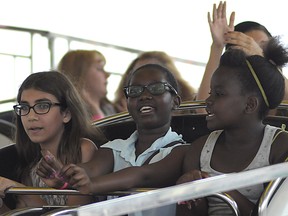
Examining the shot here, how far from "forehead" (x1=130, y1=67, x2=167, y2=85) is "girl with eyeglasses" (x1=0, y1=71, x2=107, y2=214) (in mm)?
278

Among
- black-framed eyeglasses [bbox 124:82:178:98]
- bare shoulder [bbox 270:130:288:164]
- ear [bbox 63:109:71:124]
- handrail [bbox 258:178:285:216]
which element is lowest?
handrail [bbox 258:178:285:216]

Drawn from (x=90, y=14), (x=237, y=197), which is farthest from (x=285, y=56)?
(x=90, y=14)

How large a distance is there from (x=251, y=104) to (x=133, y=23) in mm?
6498

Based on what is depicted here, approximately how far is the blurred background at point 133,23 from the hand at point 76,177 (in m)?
4.64

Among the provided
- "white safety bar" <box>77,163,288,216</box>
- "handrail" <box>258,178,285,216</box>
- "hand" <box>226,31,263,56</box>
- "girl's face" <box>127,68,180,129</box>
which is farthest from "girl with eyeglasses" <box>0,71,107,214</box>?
"white safety bar" <box>77,163,288,216</box>

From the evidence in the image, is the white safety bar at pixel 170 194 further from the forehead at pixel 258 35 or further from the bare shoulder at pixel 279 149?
the forehead at pixel 258 35

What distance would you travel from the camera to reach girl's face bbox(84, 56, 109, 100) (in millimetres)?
5283

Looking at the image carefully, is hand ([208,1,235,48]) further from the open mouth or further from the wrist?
the wrist

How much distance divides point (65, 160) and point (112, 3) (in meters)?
6.19

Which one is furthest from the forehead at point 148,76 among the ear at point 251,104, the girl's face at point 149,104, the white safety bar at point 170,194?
the white safety bar at point 170,194

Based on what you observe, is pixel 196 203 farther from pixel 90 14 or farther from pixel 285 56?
pixel 90 14

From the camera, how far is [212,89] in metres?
2.88

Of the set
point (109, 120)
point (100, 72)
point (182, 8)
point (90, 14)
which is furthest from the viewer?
point (182, 8)

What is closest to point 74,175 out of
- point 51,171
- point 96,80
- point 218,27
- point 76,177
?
point 76,177
